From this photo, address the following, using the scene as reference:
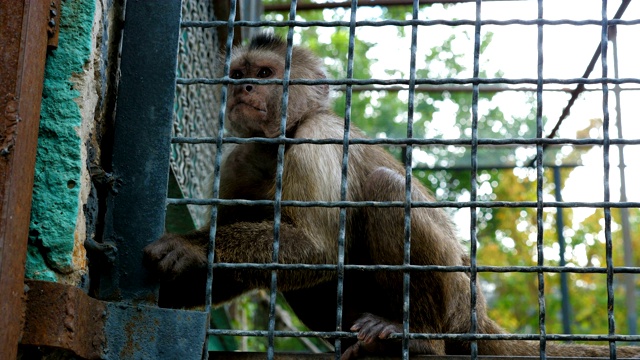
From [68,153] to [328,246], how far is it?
61.1 inches

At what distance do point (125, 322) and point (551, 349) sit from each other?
2526 millimetres

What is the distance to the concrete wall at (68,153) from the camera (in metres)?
2.54

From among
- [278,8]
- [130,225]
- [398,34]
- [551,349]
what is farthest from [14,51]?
[398,34]

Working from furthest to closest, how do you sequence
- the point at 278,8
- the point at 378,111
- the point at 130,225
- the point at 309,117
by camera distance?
the point at 378,111
the point at 278,8
the point at 309,117
the point at 130,225

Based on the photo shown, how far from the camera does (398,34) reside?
1714 cm

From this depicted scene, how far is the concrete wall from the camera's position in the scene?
8.34ft

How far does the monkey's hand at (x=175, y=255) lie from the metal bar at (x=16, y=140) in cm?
58

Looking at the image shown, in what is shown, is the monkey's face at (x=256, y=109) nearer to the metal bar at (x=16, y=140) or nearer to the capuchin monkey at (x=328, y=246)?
the capuchin monkey at (x=328, y=246)

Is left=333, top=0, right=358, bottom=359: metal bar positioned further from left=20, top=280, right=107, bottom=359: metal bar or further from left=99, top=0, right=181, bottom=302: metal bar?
left=20, top=280, right=107, bottom=359: metal bar

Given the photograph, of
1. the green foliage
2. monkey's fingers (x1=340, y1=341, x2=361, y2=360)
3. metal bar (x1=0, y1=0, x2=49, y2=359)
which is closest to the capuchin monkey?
monkey's fingers (x1=340, y1=341, x2=361, y2=360)

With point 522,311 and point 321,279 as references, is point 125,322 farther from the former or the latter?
point 522,311

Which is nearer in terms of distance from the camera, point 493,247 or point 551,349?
point 551,349

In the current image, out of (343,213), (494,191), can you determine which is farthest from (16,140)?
(494,191)

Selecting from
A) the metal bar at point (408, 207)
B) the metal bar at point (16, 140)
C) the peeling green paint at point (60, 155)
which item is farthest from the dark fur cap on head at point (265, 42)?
the metal bar at point (16, 140)
